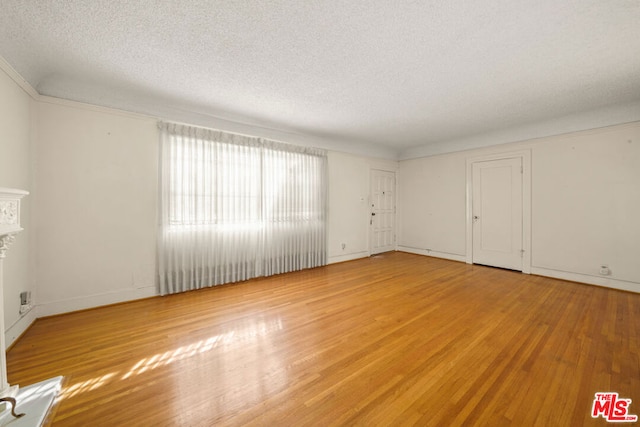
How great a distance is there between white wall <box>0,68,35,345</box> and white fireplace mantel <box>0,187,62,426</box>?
2.67ft

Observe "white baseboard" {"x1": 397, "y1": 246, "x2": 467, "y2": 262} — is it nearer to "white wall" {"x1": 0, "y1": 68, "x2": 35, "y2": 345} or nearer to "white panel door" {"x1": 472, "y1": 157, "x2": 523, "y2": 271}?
"white panel door" {"x1": 472, "y1": 157, "x2": 523, "y2": 271}

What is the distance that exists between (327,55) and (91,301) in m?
4.02

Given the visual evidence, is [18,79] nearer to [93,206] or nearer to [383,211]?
[93,206]

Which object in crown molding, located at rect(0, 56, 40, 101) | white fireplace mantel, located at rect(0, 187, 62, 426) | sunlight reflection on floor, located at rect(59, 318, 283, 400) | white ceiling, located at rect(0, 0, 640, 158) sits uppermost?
white ceiling, located at rect(0, 0, 640, 158)

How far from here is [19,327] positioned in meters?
2.39

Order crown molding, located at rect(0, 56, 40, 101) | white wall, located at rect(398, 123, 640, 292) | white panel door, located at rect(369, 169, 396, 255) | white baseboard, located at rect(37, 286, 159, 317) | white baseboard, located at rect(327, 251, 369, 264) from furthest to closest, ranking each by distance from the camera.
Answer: white panel door, located at rect(369, 169, 396, 255)
white baseboard, located at rect(327, 251, 369, 264)
white wall, located at rect(398, 123, 640, 292)
white baseboard, located at rect(37, 286, 159, 317)
crown molding, located at rect(0, 56, 40, 101)

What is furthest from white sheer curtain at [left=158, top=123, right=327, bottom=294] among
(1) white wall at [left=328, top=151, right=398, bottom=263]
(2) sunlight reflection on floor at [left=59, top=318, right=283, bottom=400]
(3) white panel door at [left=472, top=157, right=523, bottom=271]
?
(3) white panel door at [left=472, top=157, right=523, bottom=271]

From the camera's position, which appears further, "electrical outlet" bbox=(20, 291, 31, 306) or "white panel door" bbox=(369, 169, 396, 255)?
"white panel door" bbox=(369, 169, 396, 255)

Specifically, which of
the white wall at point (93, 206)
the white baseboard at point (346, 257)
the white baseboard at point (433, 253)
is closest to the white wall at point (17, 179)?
the white wall at point (93, 206)

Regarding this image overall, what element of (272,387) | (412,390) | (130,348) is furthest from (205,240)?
(412,390)

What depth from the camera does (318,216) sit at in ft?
17.1

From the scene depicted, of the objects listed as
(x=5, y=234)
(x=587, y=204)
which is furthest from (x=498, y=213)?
(x=5, y=234)

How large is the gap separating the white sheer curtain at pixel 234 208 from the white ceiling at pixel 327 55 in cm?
60

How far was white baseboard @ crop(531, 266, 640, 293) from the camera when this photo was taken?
3.64m
